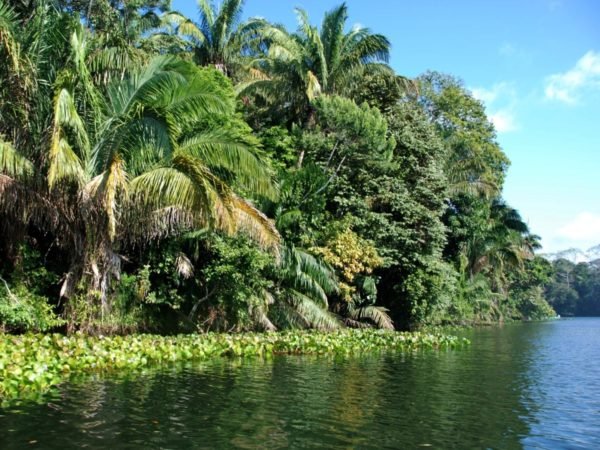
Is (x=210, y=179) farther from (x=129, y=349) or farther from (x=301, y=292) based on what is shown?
(x=301, y=292)

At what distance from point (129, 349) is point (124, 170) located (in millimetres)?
4447

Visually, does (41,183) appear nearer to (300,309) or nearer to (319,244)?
(300,309)

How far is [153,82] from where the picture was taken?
14.1 metres

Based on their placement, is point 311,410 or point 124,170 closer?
point 311,410

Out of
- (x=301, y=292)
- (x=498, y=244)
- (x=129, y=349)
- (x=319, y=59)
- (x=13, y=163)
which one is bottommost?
(x=129, y=349)

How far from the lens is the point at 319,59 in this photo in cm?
2514

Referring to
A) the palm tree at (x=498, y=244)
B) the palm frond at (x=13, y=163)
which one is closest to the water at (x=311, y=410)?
the palm frond at (x=13, y=163)

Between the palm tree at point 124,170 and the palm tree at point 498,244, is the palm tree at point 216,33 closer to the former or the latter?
the palm tree at point 124,170

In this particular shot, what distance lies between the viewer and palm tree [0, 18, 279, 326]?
1312 cm

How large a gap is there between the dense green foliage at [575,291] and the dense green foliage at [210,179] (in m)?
78.0

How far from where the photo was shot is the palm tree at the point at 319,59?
24984 millimetres

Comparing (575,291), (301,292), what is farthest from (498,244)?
(575,291)

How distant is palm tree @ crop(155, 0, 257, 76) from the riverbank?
13.5 meters

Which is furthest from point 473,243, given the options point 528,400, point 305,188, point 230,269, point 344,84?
point 528,400
